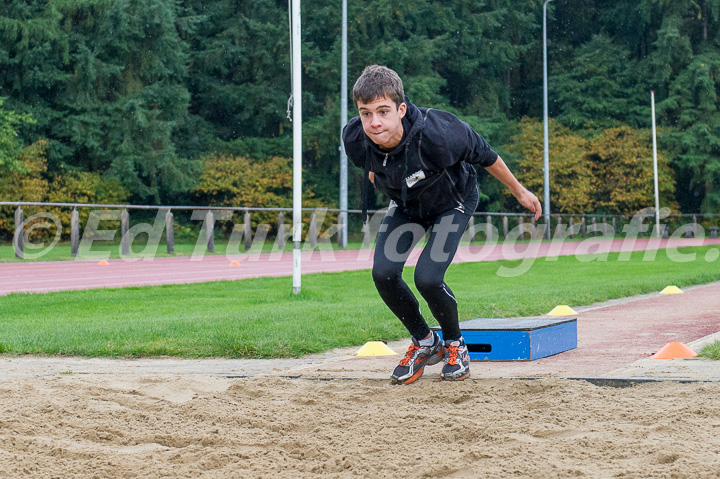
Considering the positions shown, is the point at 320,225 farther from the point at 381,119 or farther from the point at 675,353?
the point at 381,119

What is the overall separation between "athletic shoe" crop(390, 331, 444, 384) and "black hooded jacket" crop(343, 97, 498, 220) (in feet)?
2.86

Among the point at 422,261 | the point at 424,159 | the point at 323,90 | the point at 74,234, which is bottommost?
the point at 74,234

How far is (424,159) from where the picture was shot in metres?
5.33

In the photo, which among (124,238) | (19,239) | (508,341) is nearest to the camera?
(508,341)

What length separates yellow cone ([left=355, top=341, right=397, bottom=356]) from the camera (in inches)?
289

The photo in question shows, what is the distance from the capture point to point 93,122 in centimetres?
3691

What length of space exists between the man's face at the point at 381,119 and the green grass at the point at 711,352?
2907 mm

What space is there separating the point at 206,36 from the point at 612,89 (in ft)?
73.2

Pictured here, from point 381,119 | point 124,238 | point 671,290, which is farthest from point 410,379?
point 124,238

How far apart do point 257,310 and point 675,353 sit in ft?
18.5

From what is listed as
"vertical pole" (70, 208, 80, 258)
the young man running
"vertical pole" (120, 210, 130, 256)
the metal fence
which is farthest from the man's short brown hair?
"vertical pole" (120, 210, 130, 256)

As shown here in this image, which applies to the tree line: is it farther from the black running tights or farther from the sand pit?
the sand pit

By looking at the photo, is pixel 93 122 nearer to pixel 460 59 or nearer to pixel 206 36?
pixel 206 36

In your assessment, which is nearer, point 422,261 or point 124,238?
point 422,261
